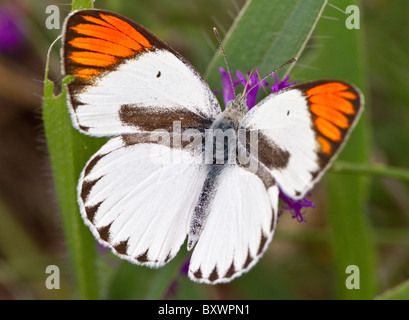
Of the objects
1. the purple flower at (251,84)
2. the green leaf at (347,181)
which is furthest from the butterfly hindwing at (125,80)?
the green leaf at (347,181)

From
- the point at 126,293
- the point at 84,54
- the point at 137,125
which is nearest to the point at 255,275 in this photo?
the point at 126,293

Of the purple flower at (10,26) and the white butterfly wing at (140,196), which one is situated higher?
the purple flower at (10,26)

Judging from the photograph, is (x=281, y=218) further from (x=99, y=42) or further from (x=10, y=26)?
(x=10, y=26)

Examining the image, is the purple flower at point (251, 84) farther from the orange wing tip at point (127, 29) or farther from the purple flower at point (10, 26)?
the purple flower at point (10, 26)

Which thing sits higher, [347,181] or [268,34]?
[268,34]

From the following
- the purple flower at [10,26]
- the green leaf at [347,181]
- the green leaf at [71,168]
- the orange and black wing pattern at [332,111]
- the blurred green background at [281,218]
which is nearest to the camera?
the orange and black wing pattern at [332,111]

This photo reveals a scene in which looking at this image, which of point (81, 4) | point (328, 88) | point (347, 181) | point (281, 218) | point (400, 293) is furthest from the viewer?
point (281, 218)

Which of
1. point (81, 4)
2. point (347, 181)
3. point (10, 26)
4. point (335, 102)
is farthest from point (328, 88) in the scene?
point (10, 26)
